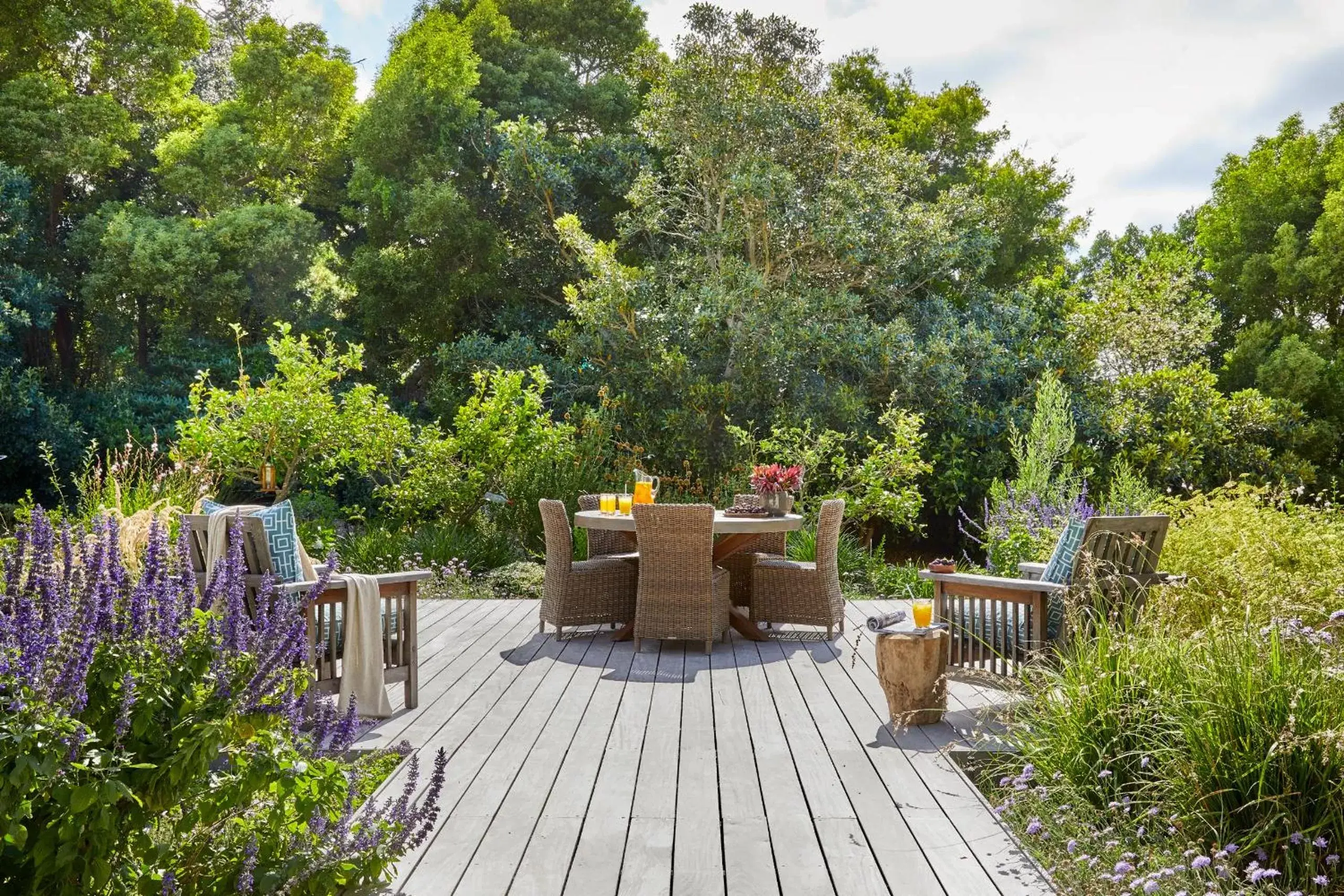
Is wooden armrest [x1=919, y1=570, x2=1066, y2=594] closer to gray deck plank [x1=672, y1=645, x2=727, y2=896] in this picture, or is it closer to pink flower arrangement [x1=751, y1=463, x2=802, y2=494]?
gray deck plank [x1=672, y1=645, x2=727, y2=896]

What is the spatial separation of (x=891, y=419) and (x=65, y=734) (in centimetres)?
1030

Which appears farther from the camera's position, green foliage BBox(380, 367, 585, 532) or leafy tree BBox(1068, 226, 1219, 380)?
leafy tree BBox(1068, 226, 1219, 380)

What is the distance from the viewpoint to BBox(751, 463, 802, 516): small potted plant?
21.1ft

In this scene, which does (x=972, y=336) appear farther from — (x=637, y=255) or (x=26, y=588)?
(x=26, y=588)

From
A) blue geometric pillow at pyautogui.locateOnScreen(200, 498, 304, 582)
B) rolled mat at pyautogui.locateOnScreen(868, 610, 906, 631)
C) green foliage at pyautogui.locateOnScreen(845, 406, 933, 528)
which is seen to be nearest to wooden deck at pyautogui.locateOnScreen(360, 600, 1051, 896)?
rolled mat at pyautogui.locateOnScreen(868, 610, 906, 631)

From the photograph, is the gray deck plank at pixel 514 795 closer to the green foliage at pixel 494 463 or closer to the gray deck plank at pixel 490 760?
the gray deck plank at pixel 490 760

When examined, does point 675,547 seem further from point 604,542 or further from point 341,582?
point 341,582

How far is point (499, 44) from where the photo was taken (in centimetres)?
1534

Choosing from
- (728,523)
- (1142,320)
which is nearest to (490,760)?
(728,523)

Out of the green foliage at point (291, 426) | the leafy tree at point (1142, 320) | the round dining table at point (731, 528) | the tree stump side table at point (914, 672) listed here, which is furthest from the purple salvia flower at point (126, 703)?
→ the leafy tree at point (1142, 320)

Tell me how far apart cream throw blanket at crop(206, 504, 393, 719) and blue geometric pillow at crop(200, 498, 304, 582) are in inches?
1.8

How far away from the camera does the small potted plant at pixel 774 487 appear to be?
6422 millimetres

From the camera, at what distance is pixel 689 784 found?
11.7 feet

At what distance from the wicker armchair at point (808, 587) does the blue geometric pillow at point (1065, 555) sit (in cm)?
163
